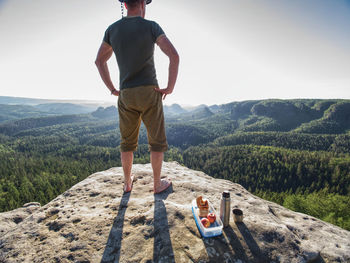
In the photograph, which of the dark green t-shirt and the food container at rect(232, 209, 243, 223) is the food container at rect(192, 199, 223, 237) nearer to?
the food container at rect(232, 209, 243, 223)

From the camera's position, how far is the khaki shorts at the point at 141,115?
11.8 feet

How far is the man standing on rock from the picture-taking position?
338 centimetres

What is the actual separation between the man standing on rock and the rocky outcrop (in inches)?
42.7

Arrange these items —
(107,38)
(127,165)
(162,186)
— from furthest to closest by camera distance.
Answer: (162,186)
(127,165)
(107,38)

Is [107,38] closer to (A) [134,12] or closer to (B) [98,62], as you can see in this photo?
(B) [98,62]

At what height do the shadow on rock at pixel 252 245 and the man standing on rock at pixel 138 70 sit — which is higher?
the man standing on rock at pixel 138 70

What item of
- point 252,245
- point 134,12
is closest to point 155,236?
point 252,245

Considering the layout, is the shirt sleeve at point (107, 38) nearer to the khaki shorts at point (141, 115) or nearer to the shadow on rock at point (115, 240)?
the khaki shorts at point (141, 115)

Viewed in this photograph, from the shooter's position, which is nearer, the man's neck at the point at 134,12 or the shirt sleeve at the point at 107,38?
the man's neck at the point at 134,12

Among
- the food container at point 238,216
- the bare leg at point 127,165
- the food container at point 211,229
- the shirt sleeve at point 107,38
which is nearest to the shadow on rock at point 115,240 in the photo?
the bare leg at point 127,165

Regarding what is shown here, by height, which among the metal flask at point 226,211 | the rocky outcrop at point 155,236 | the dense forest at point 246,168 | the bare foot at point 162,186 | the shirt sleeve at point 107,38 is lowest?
the dense forest at point 246,168

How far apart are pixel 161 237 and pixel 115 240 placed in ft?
2.46

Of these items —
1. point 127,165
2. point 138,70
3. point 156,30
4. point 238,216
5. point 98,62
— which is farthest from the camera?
point 127,165

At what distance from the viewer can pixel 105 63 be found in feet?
13.3
